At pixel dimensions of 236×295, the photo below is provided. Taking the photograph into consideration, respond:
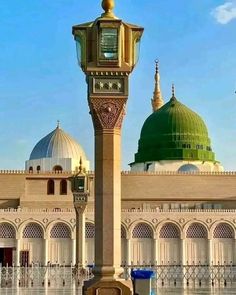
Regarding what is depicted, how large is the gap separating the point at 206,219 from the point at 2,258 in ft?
37.8

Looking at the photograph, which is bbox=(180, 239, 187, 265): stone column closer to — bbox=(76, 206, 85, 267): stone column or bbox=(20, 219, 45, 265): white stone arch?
bbox=(20, 219, 45, 265): white stone arch

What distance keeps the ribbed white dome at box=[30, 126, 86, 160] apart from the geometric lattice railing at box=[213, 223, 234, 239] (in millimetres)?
10762

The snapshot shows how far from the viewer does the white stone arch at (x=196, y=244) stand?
3797 cm

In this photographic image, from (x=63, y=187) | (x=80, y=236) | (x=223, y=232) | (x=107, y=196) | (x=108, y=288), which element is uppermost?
(x=63, y=187)

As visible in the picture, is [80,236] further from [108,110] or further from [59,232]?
[59,232]

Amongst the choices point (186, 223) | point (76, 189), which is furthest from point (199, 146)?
point (76, 189)

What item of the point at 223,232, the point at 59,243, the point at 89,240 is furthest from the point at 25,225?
the point at 223,232

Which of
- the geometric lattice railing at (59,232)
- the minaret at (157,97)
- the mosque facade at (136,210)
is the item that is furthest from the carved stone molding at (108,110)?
the minaret at (157,97)

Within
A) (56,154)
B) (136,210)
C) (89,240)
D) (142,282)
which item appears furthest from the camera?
(56,154)

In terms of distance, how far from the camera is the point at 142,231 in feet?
125

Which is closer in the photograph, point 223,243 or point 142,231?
point 142,231

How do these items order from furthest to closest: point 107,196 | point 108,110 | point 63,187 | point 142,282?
point 63,187, point 142,282, point 108,110, point 107,196

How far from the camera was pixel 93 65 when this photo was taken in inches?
334

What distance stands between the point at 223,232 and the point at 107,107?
30.8 m
